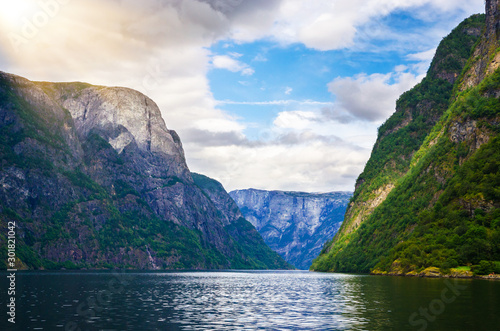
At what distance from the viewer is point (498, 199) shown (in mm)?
146500

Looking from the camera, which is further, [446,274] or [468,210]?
[468,210]

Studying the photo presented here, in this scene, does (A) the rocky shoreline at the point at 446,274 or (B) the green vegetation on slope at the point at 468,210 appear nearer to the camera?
(A) the rocky shoreline at the point at 446,274

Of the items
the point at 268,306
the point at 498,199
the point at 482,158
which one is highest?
the point at 482,158

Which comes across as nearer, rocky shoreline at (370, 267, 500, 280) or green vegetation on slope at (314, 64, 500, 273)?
rocky shoreline at (370, 267, 500, 280)

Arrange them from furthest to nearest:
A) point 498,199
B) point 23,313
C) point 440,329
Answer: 1. point 498,199
2. point 23,313
3. point 440,329

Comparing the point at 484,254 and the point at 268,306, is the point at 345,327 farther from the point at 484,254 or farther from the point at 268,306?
the point at 484,254

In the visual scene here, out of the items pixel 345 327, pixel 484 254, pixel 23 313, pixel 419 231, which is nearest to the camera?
pixel 345 327

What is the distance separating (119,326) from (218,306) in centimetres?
2501

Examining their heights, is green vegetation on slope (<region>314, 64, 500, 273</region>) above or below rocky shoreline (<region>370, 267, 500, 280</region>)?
above

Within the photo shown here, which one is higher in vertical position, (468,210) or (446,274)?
(468,210)

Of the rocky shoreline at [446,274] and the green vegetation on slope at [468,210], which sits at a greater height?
the green vegetation on slope at [468,210]

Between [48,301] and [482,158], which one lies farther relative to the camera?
[482,158]

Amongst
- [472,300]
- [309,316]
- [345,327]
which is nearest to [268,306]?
[309,316]

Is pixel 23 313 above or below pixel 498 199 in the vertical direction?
below
